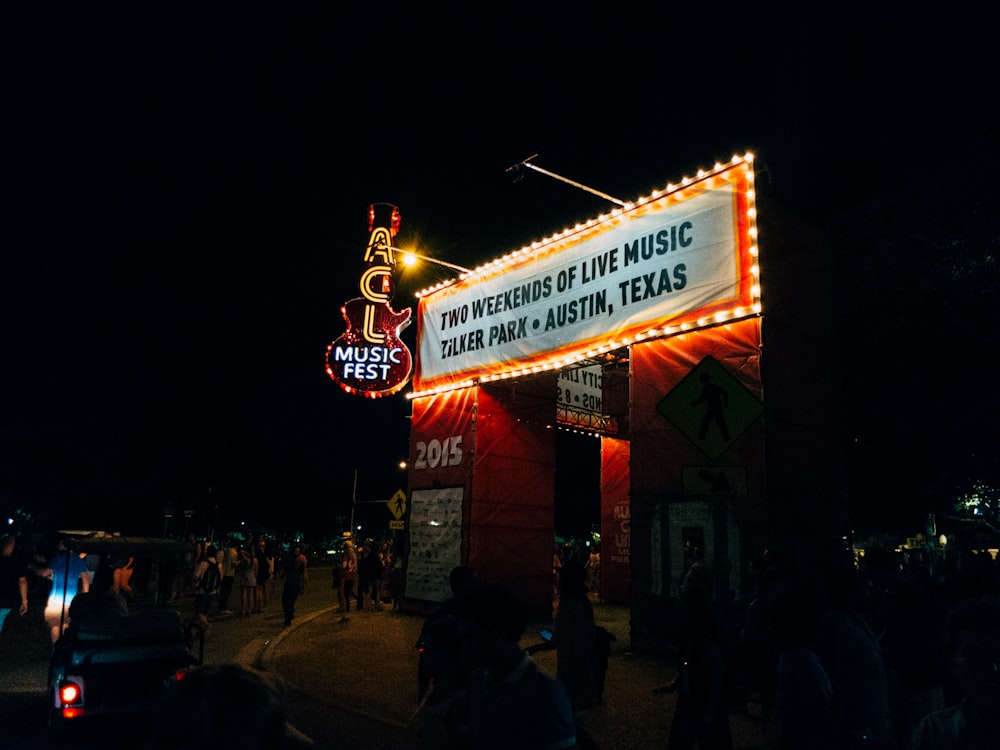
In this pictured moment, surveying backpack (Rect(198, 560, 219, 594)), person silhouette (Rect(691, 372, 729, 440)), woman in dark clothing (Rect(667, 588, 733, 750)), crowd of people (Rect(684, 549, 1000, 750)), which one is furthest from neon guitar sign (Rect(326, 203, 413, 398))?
woman in dark clothing (Rect(667, 588, 733, 750))

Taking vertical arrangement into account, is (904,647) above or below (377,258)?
below

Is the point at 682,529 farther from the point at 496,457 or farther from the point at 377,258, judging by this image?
the point at 377,258

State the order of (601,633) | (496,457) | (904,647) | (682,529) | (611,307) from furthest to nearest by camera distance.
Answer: (496,457), (611,307), (682,529), (601,633), (904,647)

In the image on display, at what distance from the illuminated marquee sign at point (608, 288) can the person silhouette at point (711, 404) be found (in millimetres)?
6051

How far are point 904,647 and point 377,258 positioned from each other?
1722 centimetres

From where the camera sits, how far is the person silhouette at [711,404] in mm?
5930

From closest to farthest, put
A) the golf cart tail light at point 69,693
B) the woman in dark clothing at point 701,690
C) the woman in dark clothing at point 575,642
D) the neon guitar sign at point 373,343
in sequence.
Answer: the woman in dark clothing at point 701,690
the golf cart tail light at point 69,693
the woman in dark clothing at point 575,642
the neon guitar sign at point 373,343

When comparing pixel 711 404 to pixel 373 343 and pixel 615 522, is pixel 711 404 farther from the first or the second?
pixel 615 522

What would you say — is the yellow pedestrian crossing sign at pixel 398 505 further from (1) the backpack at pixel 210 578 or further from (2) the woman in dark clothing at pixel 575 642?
(2) the woman in dark clothing at pixel 575 642

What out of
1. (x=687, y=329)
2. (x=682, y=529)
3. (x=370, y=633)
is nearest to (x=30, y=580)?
(x=370, y=633)

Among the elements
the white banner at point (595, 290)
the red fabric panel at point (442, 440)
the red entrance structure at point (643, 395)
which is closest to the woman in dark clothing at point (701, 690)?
the red entrance structure at point (643, 395)

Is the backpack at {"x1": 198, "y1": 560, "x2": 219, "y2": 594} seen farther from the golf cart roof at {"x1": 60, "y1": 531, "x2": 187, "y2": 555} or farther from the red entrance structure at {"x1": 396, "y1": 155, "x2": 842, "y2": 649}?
the golf cart roof at {"x1": 60, "y1": 531, "x2": 187, "y2": 555}

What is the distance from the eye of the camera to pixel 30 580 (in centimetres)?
1415

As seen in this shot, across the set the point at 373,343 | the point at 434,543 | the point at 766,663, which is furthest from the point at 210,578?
the point at 766,663
